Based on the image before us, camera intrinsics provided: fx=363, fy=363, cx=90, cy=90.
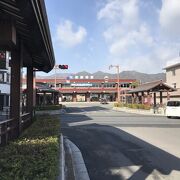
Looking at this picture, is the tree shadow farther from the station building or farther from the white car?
the station building

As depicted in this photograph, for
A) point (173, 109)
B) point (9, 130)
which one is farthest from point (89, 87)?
point (9, 130)

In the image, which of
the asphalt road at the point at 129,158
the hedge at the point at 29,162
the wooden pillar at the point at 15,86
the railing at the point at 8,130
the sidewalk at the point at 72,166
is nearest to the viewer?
the hedge at the point at 29,162

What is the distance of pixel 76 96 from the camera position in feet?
379

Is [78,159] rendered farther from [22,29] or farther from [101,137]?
[101,137]

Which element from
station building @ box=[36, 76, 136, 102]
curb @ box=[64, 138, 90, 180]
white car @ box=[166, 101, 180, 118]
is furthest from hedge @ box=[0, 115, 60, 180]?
station building @ box=[36, 76, 136, 102]

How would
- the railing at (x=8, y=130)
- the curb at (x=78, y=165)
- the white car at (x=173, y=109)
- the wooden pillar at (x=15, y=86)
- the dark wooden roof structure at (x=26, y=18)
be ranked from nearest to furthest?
1. the dark wooden roof structure at (x=26, y=18)
2. the curb at (x=78, y=165)
3. the railing at (x=8, y=130)
4. the wooden pillar at (x=15, y=86)
5. the white car at (x=173, y=109)

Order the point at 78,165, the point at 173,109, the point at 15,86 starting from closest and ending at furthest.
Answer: the point at 78,165
the point at 15,86
the point at 173,109

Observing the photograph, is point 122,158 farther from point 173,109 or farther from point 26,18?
point 173,109

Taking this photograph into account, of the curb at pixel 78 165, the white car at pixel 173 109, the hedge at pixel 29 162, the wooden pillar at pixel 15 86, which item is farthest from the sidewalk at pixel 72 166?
the white car at pixel 173 109

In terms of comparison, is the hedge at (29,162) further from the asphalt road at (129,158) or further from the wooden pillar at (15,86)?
the wooden pillar at (15,86)

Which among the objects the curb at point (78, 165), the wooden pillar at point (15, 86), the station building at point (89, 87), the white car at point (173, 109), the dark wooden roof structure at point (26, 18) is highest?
the station building at point (89, 87)

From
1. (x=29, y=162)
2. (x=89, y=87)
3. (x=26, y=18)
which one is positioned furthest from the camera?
(x=89, y=87)

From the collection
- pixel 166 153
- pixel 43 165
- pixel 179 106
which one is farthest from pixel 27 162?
pixel 179 106

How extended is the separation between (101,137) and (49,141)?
8793 millimetres
